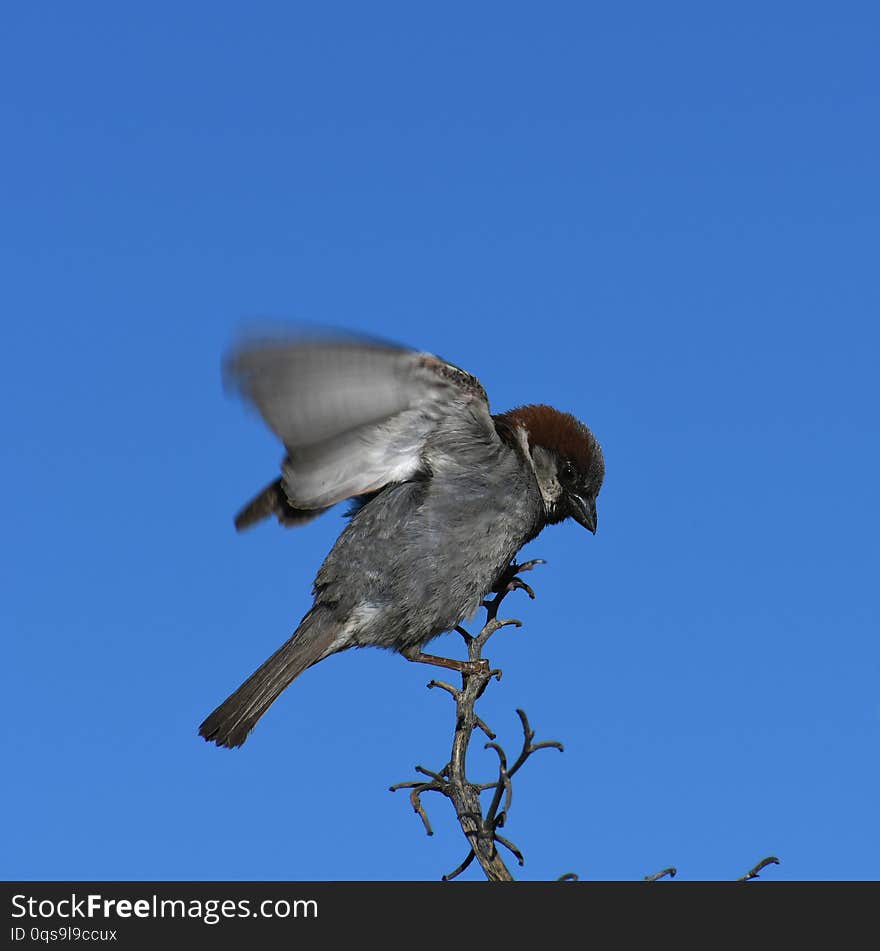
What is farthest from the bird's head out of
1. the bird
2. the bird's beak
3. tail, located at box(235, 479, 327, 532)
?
tail, located at box(235, 479, 327, 532)

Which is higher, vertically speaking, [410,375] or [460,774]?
[410,375]

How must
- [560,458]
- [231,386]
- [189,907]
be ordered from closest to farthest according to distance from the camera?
[189,907] → [231,386] → [560,458]

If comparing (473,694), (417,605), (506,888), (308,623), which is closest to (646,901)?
(506,888)

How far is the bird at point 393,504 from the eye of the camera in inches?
223

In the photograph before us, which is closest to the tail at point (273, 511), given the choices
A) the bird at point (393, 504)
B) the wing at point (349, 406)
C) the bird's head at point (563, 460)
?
the bird at point (393, 504)

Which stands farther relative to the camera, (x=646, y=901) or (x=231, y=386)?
(x=231, y=386)

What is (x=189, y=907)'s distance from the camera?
13.8 feet

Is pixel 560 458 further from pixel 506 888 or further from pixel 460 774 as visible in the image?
pixel 506 888

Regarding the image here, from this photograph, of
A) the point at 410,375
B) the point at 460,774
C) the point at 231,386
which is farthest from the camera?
the point at 410,375

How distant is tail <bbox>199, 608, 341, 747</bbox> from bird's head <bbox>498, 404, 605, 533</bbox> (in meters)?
1.53

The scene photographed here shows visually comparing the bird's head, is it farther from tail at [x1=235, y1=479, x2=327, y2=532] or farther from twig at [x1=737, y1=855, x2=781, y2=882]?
twig at [x1=737, y1=855, x2=781, y2=882]

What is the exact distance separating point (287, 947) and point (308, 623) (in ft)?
8.71

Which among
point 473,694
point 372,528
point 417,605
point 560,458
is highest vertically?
point 560,458

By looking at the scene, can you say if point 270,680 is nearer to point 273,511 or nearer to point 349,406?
point 273,511
